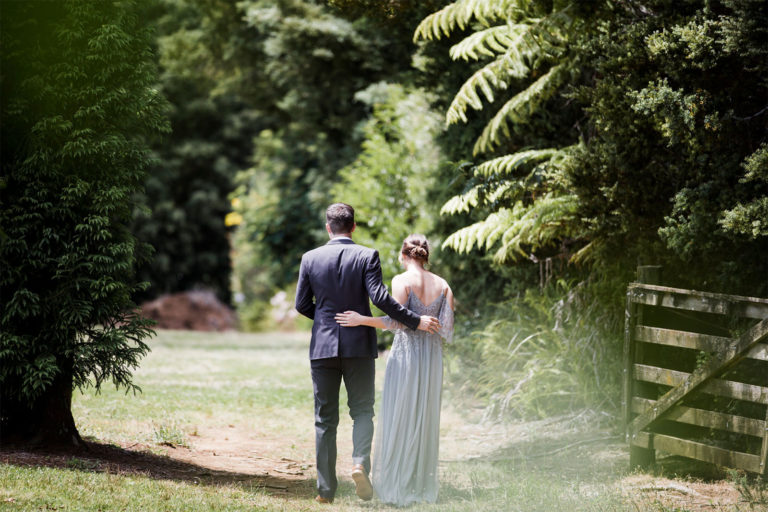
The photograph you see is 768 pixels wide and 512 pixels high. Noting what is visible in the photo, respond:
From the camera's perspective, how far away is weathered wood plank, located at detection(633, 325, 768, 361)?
18.5 ft

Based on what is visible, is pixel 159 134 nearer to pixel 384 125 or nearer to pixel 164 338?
pixel 384 125

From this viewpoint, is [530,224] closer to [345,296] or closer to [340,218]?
[340,218]

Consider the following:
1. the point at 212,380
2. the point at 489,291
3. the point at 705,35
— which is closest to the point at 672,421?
the point at 705,35

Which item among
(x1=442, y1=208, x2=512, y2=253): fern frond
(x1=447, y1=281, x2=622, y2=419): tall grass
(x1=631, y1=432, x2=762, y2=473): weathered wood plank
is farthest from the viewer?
(x1=447, y1=281, x2=622, y2=419): tall grass

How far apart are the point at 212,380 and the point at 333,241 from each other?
6776 millimetres

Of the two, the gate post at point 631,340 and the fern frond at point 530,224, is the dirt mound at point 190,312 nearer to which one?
the fern frond at point 530,224

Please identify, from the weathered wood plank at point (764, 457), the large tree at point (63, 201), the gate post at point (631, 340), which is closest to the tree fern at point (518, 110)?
the gate post at point (631, 340)

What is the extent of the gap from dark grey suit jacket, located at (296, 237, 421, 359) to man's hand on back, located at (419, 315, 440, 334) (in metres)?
0.05

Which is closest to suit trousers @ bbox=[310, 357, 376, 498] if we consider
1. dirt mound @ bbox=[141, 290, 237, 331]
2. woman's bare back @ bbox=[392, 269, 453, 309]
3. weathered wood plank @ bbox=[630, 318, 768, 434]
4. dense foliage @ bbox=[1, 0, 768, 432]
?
woman's bare back @ bbox=[392, 269, 453, 309]

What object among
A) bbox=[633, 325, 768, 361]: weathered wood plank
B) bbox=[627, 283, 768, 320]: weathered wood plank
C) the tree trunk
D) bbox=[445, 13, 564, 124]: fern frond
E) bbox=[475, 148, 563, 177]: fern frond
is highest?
bbox=[445, 13, 564, 124]: fern frond

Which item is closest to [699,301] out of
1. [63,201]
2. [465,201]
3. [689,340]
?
[689,340]

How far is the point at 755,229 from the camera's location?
5.69m

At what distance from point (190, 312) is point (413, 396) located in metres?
22.8

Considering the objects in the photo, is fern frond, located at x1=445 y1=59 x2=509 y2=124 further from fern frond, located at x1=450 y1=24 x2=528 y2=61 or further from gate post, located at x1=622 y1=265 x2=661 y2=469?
gate post, located at x1=622 y1=265 x2=661 y2=469
